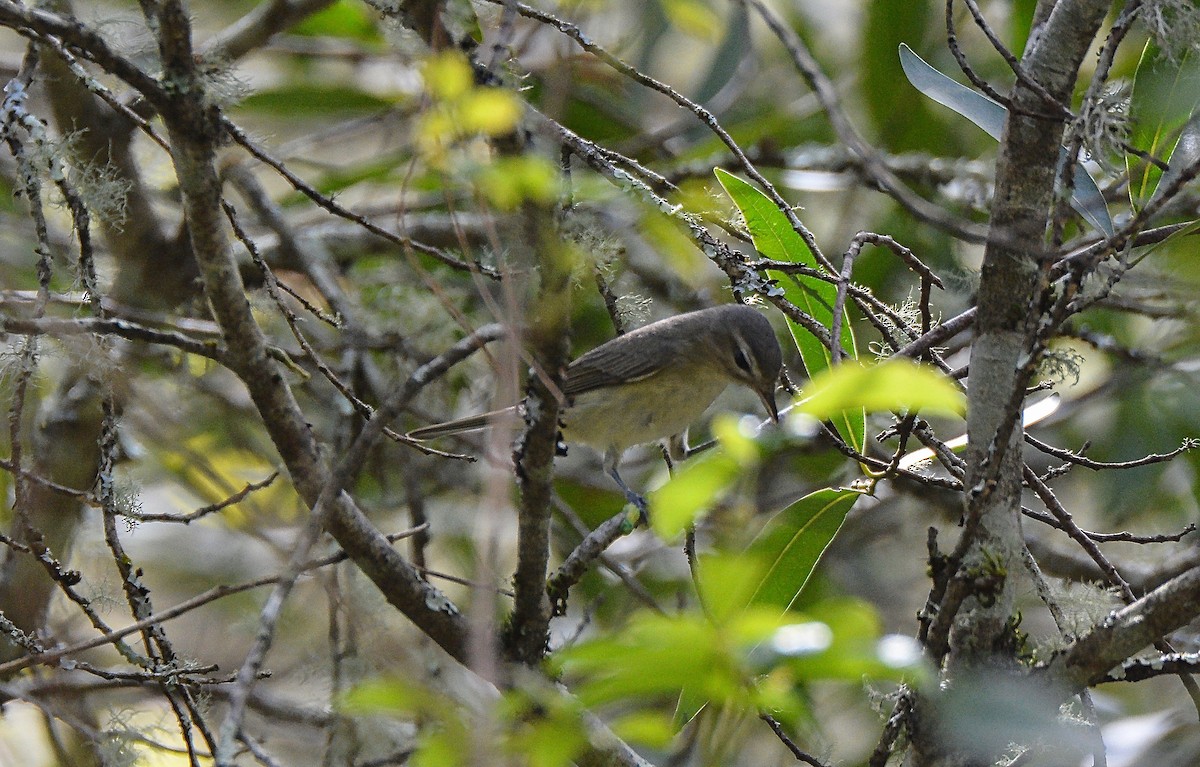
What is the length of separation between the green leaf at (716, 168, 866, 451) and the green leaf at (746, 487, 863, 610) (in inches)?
13.0

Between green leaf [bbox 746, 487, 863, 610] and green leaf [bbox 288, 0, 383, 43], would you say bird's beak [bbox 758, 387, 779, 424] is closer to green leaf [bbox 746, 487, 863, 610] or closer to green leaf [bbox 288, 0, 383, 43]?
green leaf [bbox 746, 487, 863, 610]

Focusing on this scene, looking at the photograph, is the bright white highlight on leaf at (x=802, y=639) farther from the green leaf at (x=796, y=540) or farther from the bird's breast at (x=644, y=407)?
the bird's breast at (x=644, y=407)

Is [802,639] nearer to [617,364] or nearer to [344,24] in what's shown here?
[617,364]

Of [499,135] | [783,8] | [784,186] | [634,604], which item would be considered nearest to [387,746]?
[634,604]

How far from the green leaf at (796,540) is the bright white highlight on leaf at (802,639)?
1.41m

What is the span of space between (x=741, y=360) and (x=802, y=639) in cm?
257

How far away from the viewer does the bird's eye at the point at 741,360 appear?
397 centimetres

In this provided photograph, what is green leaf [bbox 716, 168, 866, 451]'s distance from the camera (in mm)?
3252

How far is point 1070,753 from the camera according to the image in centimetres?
228

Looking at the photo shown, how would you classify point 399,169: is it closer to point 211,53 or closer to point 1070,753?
point 211,53

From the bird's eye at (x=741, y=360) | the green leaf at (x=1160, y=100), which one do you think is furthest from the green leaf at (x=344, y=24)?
the green leaf at (x=1160, y=100)

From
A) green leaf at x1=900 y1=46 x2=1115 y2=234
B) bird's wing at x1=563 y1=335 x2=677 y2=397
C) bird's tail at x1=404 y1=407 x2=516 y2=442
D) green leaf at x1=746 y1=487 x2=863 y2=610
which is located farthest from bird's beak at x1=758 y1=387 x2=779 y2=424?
green leaf at x1=900 y1=46 x2=1115 y2=234

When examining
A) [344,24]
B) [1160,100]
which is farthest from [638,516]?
[344,24]

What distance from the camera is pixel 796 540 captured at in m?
2.98
